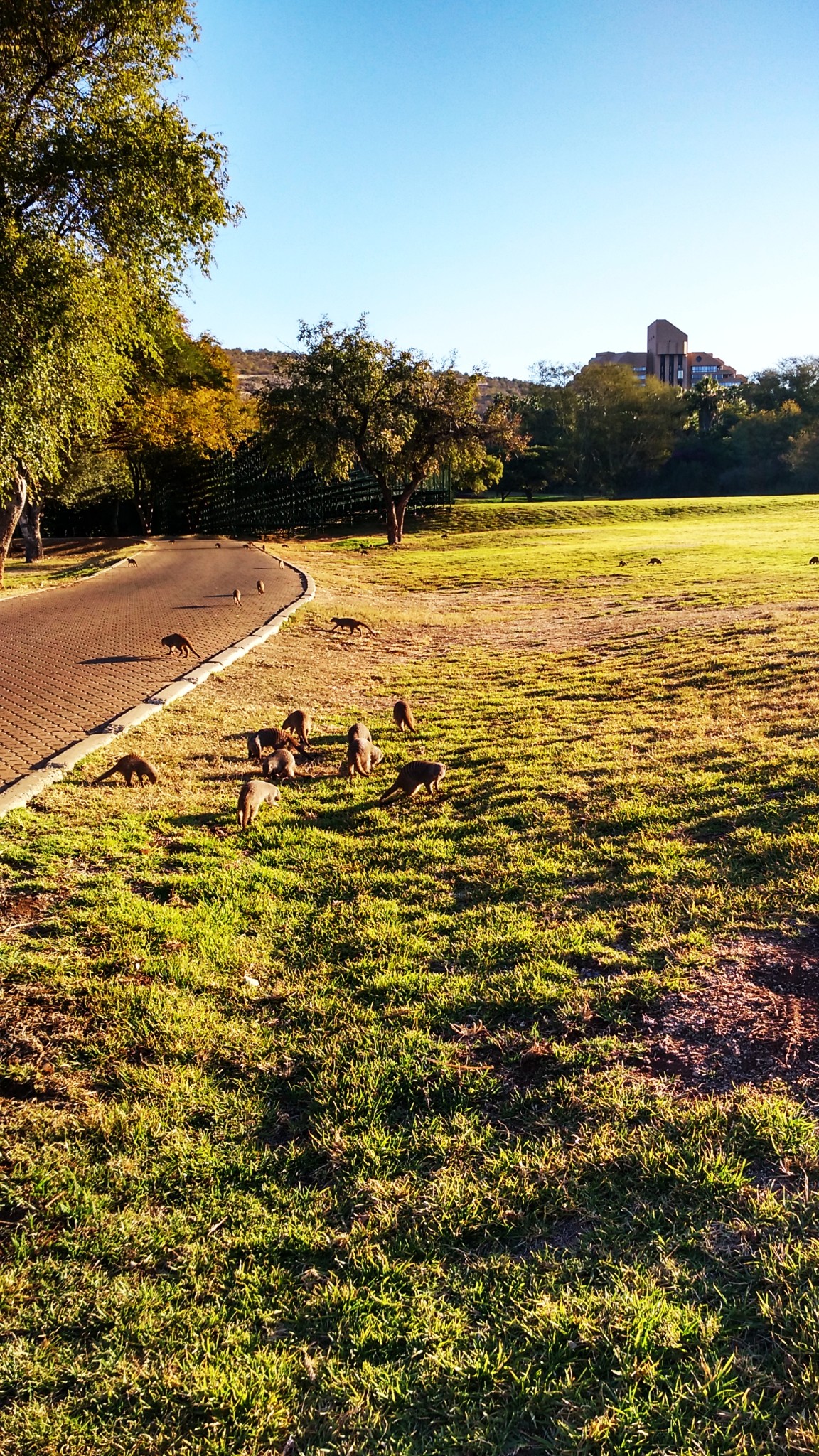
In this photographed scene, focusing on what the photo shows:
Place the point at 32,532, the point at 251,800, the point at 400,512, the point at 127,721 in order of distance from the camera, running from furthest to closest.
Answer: the point at 400,512, the point at 32,532, the point at 127,721, the point at 251,800

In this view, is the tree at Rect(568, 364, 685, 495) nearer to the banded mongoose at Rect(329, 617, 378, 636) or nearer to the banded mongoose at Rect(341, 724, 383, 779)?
the banded mongoose at Rect(329, 617, 378, 636)

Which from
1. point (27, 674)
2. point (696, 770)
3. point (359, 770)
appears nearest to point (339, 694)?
point (359, 770)

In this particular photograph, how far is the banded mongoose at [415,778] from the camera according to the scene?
21.9 feet

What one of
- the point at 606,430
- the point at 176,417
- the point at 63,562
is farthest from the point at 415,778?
the point at 606,430

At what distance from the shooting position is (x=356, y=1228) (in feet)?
9.12

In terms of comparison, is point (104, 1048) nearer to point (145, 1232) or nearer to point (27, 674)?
point (145, 1232)

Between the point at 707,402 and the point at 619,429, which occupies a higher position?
the point at 707,402

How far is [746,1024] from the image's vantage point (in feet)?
11.9

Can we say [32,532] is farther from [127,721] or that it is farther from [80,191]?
[127,721]

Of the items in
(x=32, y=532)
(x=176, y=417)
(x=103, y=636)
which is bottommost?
(x=103, y=636)

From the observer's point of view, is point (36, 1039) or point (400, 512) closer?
point (36, 1039)

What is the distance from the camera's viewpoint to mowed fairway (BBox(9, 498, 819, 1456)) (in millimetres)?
2252

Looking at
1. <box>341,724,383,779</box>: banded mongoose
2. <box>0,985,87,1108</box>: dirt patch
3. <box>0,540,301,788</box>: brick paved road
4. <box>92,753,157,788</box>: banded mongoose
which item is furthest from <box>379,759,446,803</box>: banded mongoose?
<box>0,985,87,1108</box>: dirt patch

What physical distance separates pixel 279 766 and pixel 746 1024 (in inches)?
177
